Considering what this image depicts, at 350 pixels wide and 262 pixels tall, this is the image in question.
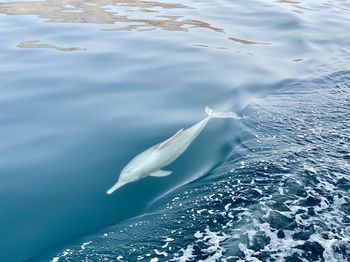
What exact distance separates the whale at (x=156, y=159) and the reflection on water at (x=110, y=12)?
318 inches

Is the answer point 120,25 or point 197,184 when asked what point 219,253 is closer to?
point 197,184

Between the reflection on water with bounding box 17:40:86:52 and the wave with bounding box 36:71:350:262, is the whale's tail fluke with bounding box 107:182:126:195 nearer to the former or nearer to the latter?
the wave with bounding box 36:71:350:262

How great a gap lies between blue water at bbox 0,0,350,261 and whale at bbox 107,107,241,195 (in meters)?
0.14

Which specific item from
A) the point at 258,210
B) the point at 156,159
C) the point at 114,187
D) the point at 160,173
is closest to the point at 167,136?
the point at 156,159

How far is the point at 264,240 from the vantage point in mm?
6188

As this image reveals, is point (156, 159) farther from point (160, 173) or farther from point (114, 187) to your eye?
point (114, 187)

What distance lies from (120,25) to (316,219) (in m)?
10.9

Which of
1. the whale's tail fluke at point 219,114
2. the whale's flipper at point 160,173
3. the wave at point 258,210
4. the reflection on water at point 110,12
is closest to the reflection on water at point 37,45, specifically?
the reflection on water at point 110,12

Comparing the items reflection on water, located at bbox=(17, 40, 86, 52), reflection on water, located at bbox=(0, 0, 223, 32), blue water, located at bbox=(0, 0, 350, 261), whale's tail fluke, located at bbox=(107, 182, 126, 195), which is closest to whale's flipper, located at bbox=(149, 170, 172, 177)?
blue water, located at bbox=(0, 0, 350, 261)

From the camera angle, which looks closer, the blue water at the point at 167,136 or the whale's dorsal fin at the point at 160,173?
the blue water at the point at 167,136

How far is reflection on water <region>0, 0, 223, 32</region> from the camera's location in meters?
16.0

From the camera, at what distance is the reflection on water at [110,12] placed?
16031 mm

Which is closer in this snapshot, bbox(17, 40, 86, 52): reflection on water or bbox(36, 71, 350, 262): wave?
bbox(36, 71, 350, 262): wave

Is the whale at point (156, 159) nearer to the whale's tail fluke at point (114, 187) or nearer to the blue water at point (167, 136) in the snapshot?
the whale's tail fluke at point (114, 187)
